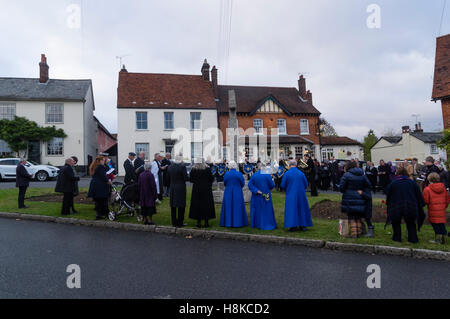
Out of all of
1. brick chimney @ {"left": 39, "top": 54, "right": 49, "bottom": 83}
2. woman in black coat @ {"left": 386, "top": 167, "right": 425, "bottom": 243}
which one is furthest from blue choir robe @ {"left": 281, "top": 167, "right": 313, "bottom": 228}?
brick chimney @ {"left": 39, "top": 54, "right": 49, "bottom": 83}

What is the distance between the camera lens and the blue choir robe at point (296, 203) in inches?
314

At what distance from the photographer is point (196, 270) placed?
527 centimetres

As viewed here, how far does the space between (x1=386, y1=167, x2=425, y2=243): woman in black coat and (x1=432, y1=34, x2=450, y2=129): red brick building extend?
63.2 ft

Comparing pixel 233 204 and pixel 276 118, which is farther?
pixel 276 118

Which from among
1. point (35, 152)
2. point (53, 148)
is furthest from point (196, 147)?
point (35, 152)

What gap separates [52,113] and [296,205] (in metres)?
28.0

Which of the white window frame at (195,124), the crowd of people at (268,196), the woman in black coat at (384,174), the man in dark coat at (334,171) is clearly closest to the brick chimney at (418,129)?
the white window frame at (195,124)

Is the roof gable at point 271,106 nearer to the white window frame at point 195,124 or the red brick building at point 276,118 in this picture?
the red brick building at point 276,118

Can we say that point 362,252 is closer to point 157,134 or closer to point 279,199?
point 279,199

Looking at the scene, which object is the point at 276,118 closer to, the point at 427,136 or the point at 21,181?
the point at 427,136

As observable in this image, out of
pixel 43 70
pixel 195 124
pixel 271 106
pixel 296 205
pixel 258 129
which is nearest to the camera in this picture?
pixel 296 205

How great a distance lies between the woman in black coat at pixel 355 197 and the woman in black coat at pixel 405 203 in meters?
0.52
